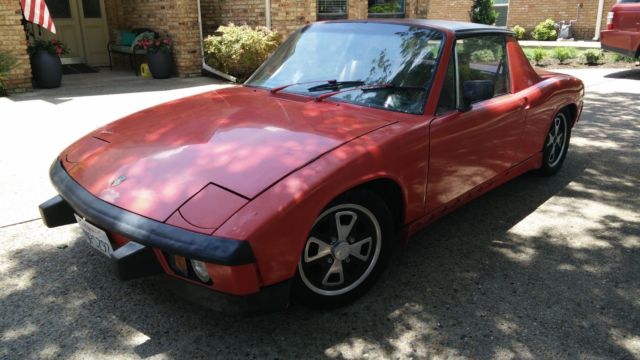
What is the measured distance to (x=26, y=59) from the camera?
998 centimetres

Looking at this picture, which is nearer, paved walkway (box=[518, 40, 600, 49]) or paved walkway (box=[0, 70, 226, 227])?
paved walkway (box=[0, 70, 226, 227])

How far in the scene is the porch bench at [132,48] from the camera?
39.3 ft

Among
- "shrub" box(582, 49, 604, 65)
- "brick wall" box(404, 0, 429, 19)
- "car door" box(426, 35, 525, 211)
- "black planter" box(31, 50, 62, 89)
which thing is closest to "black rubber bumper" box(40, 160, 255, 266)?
"car door" box(426, 35, 525, 211)

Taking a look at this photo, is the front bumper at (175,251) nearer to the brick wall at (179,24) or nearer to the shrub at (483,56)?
the shrub at (483,56)

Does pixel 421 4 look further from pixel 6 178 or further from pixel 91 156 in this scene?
pixel 91 156

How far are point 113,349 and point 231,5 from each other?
11319 mm

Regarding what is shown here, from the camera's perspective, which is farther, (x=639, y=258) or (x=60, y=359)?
(x=639, y=258)

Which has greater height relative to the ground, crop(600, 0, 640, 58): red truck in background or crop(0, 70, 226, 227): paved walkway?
crop(600, 0, 640, 58): red truck in background

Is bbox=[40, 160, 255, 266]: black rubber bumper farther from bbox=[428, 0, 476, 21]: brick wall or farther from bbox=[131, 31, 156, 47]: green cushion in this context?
bbox=[428, 0, 476, 21]: brick wall

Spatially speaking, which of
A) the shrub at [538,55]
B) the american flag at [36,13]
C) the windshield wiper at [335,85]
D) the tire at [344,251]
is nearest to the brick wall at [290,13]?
the american flag at [36,13]

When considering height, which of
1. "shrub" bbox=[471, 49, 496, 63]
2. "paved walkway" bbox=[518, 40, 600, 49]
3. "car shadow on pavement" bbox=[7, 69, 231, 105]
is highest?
"shrub" bbox=[471, 49, 496, 63]

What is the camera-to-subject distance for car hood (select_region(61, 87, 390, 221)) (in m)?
2.53

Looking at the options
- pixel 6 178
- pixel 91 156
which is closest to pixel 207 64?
pixel 6 178

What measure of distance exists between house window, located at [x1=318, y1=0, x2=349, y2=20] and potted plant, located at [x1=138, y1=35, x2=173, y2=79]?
143 inches
